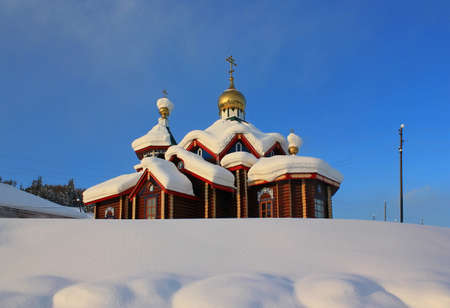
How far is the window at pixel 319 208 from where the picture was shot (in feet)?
47.8

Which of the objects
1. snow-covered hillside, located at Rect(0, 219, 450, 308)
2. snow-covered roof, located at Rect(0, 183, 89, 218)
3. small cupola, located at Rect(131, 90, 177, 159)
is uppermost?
small cupola, located at Rect(131, 90, 177, 159)

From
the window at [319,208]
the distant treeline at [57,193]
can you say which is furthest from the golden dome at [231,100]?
the distant treeline at [57,193]

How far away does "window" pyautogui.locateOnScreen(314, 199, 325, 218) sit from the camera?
47.8ft

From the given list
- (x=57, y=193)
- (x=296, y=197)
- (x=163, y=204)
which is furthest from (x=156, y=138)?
(x=57, y=193)

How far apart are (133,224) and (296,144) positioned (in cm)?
1188

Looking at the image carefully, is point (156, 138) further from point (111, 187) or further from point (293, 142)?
point (293, 142)

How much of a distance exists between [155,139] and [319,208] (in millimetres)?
11243

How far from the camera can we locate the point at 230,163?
1608 cm

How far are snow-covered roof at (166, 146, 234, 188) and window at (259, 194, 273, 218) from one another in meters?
1.55

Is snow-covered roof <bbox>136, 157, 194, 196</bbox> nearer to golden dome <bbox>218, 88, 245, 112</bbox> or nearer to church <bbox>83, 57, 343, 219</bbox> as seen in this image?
church <bbox>83, 57, 343, 219</bbox>

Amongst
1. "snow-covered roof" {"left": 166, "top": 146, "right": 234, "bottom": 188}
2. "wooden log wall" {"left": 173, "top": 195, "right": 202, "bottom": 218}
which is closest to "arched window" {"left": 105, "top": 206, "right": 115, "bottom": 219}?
"wooden log wall" {"left": 173, "top": 195, "right": 202, "bottom": 218}

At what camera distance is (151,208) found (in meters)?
14.9

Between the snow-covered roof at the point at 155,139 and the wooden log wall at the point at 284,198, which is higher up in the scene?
the snow-covered roof at the point at 155,139

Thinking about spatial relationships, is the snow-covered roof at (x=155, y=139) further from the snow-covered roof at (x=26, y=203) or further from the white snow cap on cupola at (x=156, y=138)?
the snow-covered roof at (x=26, y=203)
